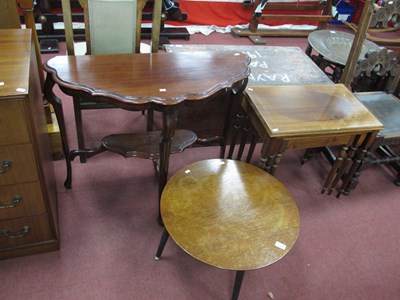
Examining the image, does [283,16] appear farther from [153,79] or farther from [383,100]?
[153,79]

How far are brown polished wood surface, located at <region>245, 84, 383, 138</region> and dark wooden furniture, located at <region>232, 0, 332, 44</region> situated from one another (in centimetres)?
214

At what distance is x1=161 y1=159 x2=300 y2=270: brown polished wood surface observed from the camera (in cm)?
122

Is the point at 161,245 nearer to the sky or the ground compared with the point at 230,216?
nearer to the ground

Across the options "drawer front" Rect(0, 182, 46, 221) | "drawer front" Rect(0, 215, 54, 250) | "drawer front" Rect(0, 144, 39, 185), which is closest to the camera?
"drawer front" Rect(0, 144, 39, 185)

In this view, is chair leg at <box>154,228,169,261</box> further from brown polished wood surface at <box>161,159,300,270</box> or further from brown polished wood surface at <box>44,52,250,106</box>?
brown polished wood surface at <box>44,52,250,106</box>

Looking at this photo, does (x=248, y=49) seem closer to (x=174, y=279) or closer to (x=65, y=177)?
(x=65, y=177)

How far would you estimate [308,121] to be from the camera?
1.68 m

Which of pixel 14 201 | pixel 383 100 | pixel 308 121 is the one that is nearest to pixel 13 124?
pixel 14 201

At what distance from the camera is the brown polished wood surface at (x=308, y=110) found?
5.38 feet

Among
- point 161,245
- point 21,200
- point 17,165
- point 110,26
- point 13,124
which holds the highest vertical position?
point 110,26

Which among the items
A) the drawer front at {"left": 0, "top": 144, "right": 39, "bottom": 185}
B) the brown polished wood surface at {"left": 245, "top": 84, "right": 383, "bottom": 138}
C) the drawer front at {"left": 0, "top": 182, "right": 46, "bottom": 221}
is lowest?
the drawer front at {"left": 0, "top": 182, "right": 46, "bottom": 221}

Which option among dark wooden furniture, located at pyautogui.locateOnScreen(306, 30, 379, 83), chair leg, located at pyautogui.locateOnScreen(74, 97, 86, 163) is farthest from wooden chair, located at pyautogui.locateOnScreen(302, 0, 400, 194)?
chair leg, located at pyautogui.locateOnScreen(74, 97, 86, 163)

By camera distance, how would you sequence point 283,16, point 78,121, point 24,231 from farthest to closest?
point 283,16, point 78,121, point 24,231

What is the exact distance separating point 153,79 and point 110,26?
484mm
